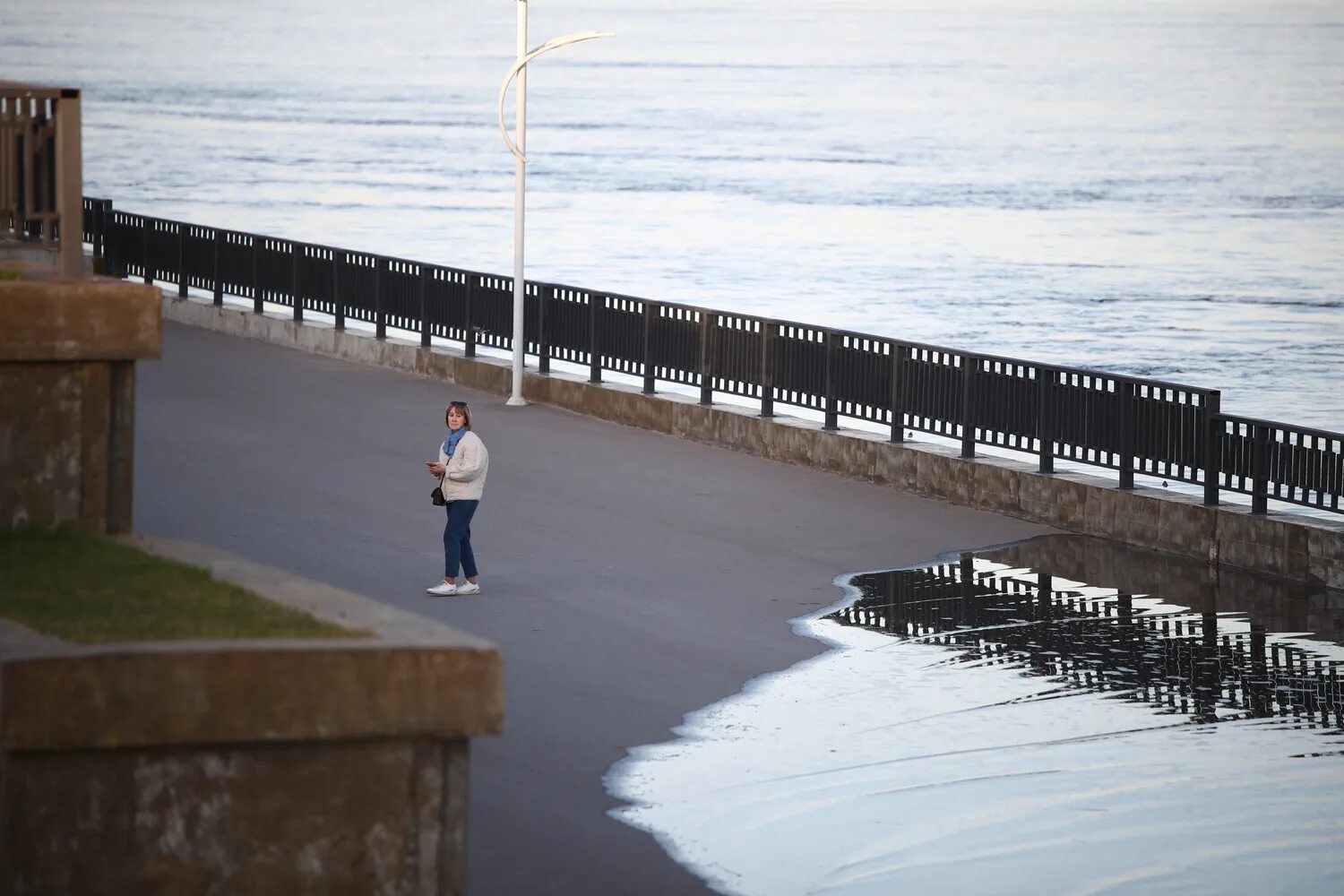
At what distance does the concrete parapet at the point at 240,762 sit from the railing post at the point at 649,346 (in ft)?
54.9

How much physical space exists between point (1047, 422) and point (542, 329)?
28.5 feet

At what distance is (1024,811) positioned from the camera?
36.7 ft

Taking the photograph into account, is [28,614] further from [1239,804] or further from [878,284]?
[878,284]

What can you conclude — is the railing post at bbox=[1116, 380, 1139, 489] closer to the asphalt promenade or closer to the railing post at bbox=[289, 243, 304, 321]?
the asphalt promenade

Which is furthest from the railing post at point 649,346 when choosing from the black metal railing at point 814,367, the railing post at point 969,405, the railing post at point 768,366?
the railing post at point 969,405

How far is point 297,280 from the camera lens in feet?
104

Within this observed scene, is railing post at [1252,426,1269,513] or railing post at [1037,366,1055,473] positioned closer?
railing post at [1252,426,1269,513]

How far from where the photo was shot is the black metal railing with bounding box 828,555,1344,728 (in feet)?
44.8

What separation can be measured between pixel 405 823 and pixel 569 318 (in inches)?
731

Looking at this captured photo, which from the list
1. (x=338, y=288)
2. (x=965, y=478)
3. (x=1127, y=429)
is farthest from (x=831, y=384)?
(x=338, y=288)

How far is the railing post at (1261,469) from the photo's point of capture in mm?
17531

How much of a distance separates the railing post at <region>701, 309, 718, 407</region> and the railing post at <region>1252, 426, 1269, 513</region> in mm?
7410

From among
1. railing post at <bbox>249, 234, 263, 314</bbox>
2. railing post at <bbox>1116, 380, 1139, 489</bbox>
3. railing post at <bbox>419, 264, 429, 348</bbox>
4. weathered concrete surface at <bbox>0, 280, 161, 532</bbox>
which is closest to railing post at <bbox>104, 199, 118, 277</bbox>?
railing post at <bbox>249, 234, 263, 314</bbox>

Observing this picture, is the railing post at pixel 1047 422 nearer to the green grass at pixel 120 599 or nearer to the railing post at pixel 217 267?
the green grass at pixel 120 599
